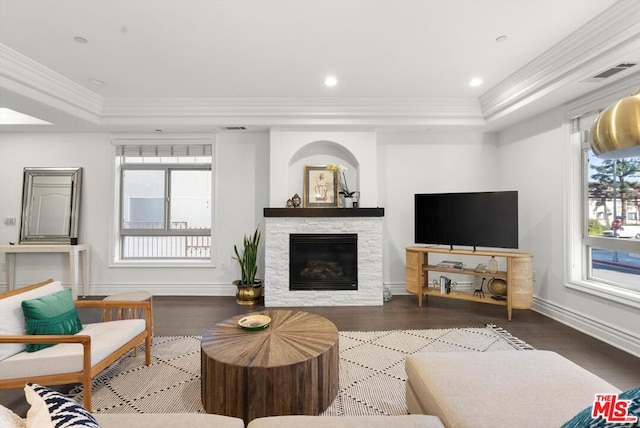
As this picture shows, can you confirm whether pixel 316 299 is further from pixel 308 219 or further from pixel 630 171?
pixel 630 171

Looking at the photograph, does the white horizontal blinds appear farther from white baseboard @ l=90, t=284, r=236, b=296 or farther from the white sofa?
the white sofa

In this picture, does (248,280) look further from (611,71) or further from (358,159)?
(611,71)

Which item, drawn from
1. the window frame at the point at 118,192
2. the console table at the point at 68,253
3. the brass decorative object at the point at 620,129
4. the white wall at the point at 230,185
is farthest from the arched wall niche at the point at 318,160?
the brass decorative object at the point at 620,129

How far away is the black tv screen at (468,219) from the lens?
143 inches

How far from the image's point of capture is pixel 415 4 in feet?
7.52

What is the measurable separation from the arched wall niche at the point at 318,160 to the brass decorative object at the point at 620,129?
3.78 m

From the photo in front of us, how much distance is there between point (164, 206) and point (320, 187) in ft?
8.13

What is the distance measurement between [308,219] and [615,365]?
131 inches

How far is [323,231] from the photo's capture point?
170 inches

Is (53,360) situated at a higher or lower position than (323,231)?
lower

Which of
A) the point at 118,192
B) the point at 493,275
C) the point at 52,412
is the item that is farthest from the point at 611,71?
the point at 118,192

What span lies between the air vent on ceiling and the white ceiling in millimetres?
98

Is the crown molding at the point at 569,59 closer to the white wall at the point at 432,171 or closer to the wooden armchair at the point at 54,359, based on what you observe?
the white wall at the point at 432,171

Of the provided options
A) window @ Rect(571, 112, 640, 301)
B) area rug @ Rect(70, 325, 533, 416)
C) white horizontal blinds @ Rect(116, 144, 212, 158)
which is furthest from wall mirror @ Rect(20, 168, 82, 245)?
window @ Rect(571, 112, 640, 301)
